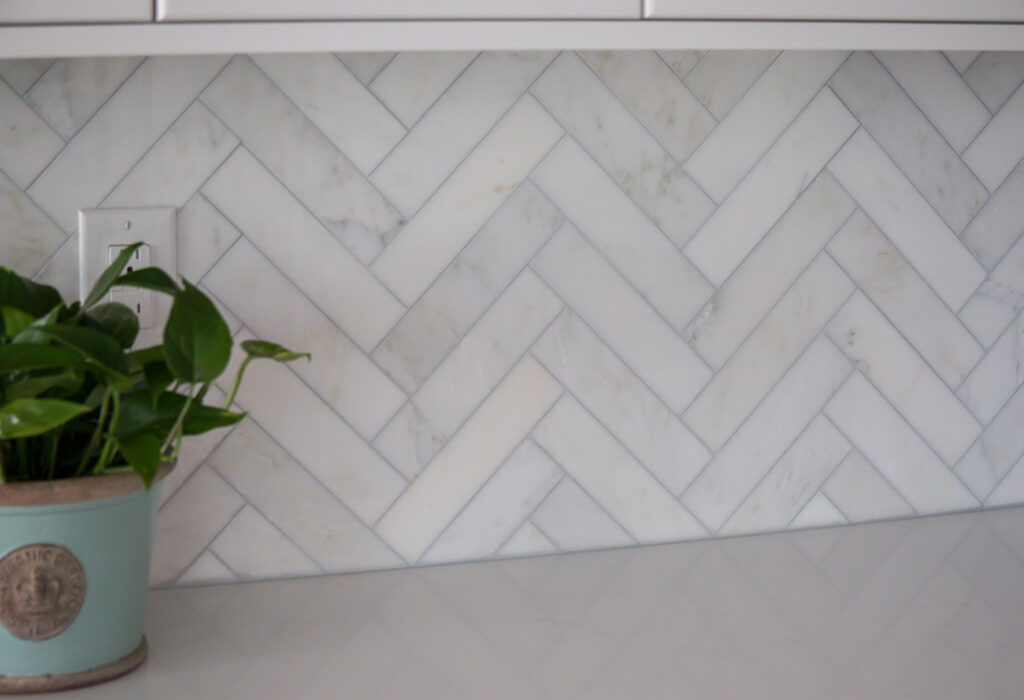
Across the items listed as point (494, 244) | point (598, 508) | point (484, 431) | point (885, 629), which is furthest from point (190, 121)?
point (885, 629)

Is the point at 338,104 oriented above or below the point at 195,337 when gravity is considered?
above

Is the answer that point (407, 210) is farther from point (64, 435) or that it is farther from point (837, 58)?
point (837, 58)

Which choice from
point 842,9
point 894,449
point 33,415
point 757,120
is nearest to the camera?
point 33,415

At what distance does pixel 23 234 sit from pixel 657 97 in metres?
0.73

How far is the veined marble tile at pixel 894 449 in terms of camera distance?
4.66ft

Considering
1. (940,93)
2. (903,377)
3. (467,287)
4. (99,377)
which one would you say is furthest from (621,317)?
(99,377)

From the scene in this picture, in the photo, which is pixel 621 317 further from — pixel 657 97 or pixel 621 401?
pixel 657 97

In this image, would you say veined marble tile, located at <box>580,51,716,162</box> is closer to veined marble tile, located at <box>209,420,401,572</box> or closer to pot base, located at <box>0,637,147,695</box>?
veined marble tile, located at <box>209,420,401,572</box>

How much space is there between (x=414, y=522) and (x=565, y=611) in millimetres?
222

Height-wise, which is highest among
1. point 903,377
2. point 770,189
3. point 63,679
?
point 770,189

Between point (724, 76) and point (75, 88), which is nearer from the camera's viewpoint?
point (75, 88)

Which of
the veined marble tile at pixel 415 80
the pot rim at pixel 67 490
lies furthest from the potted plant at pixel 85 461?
the veined marble tile at pixel 415 80

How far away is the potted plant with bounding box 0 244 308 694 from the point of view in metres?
0.88

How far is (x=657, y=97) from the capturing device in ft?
4.28
